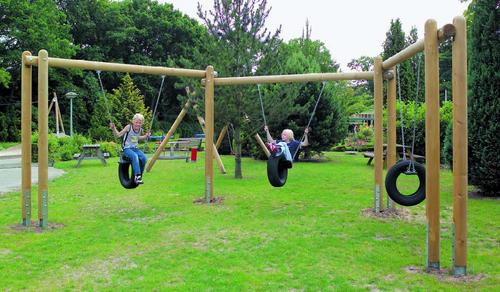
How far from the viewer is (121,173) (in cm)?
862

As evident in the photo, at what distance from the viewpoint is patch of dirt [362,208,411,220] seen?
8375 mm

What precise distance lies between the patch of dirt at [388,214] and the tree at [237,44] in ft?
19.3

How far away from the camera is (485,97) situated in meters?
10.3

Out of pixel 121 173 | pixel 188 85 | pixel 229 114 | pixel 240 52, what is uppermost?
pixel 240 52

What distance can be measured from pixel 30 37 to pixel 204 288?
35.7m

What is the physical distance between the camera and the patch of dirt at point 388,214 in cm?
838

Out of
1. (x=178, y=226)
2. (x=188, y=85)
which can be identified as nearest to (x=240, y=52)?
(x=188, y=85)

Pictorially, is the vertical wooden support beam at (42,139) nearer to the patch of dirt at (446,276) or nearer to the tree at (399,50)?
the patch of dirt at (446,276)

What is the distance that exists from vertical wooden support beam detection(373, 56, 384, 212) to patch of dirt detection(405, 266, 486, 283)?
3255mm

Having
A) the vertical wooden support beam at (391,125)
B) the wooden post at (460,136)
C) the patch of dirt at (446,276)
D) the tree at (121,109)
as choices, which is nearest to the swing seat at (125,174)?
the vertical wooden support beam at (391,125)

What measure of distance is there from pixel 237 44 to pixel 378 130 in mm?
6502

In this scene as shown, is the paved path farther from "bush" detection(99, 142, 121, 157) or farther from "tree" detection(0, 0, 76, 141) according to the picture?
"tree" detection(0, 0, 76, 141)

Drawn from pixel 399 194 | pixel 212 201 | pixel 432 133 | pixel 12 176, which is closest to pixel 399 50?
pixel 12 176

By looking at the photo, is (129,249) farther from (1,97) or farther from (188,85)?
(1,97)
